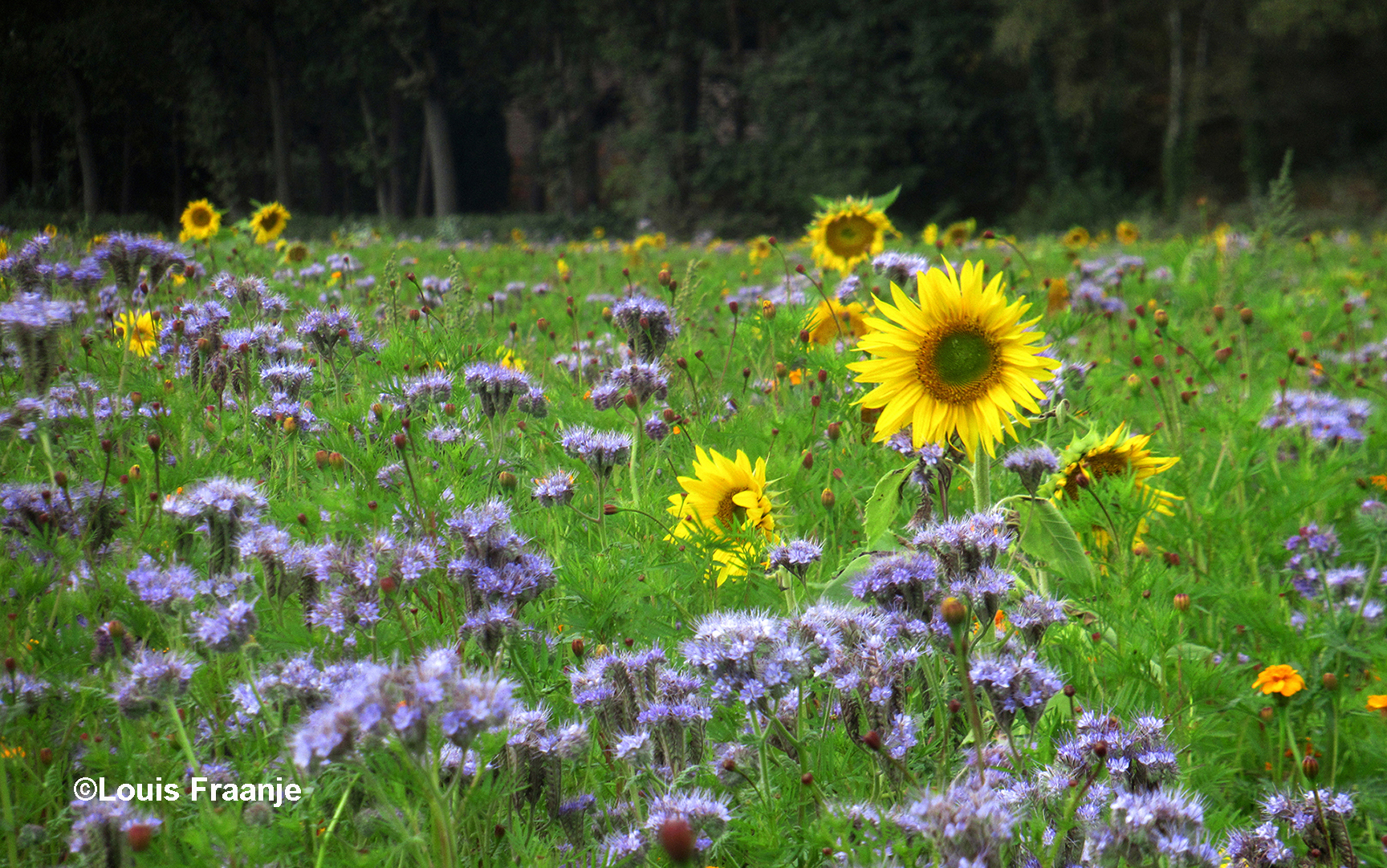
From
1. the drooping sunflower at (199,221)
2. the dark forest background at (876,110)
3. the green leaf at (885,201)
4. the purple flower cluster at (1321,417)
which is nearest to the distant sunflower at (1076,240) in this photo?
the green leaf at (885,201)

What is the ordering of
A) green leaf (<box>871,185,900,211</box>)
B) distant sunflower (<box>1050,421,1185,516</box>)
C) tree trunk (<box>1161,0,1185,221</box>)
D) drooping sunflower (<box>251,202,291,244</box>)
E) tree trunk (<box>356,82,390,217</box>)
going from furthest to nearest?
1. tree trunk (<box>1161,0,1185,221</box>)
2. tree trunk (<box>356,82,390,217</box>)
3. drooping sunflower (<box>251,202,291,244</box>)
4. green leaf (<box>871,185,900,211</box>)
5. distant sunflower (<box>1050,421,1185,516</box>)

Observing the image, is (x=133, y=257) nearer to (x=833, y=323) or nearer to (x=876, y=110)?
(x=833, y=323)

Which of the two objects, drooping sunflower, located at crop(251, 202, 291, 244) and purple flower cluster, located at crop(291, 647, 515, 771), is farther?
drooping sunflower, located at crop(251, 202, 291, 244)

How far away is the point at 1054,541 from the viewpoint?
2336mm

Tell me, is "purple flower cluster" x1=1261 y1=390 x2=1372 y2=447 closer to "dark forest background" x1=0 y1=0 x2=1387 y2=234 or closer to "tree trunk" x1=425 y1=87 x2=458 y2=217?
"dark forest background" x1=0 y1=0 x2=1387 y2=234

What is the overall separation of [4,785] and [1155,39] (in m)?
41.0

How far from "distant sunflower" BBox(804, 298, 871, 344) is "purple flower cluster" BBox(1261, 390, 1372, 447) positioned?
1.64m

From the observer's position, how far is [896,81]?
30000mm

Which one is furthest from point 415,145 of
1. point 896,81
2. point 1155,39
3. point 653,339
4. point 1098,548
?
point 1155,39

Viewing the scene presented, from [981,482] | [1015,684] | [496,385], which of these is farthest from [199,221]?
[1015,684]

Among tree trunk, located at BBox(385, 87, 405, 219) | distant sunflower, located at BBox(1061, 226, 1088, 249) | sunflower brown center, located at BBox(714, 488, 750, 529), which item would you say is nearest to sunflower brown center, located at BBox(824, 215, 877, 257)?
sunflower brown center, located at BBox(714, 488, 750, 529)

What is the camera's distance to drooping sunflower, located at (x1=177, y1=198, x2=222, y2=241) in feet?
20.6

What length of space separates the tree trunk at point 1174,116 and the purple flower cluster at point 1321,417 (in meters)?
27.7

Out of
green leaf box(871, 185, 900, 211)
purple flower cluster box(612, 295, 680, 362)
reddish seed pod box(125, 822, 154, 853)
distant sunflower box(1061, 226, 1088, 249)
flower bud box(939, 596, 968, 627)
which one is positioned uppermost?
green leaf box(871, 185, 900, 211)
